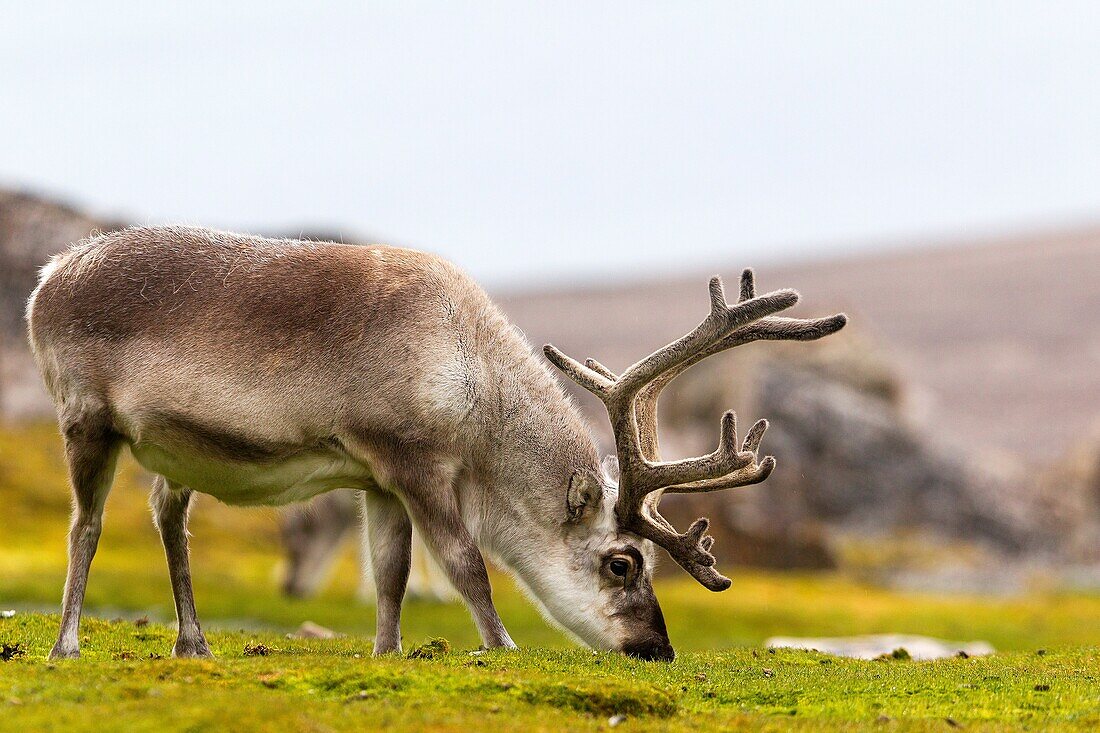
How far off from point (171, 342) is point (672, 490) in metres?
5.49

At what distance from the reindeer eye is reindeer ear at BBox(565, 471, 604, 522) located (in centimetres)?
59

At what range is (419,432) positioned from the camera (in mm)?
12969

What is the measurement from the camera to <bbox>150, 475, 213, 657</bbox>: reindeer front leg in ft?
46.0

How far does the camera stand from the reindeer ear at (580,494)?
45.5ft

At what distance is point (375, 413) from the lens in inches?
508

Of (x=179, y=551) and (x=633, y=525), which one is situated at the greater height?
(x=633, y=525)

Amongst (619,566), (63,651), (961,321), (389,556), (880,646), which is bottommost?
(880,646)

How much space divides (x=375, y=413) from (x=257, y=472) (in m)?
1.37

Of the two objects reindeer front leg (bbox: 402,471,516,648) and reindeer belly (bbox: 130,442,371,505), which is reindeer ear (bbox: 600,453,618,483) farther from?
reindeer belly (bbox: 130,442,371,505)

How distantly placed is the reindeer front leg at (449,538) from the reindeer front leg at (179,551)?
2856mm

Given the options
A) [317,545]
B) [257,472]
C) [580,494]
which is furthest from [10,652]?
[317,545]

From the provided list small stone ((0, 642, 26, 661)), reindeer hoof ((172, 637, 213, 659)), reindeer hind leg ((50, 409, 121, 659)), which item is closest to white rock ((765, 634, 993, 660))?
reindeer hoof ((172, 637, 213, 659))

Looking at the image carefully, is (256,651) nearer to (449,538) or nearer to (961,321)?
(449,538)

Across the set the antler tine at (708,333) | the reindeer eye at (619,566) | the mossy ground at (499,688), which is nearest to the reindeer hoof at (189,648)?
the mossy ground at (499,688)
